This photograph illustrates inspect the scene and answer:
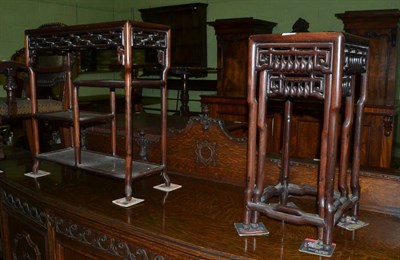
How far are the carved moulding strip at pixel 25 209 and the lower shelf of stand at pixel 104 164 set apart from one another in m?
0.26

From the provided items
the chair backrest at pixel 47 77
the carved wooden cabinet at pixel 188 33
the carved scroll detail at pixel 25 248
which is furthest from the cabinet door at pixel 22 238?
the carved wooden cabinet at pixel 188 33

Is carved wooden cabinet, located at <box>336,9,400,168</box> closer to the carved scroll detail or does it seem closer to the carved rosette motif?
the carved rosette motif

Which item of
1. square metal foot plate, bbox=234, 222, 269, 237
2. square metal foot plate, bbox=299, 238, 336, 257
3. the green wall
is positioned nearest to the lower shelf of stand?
square metal foot plate, bbox=234, 222, 269, 237

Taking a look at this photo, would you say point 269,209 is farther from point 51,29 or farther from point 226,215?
point 51,29

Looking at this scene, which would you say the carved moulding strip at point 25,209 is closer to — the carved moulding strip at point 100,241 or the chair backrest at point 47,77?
the carved moulding strip at point 100,241

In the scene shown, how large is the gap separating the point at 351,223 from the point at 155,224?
2.55ft

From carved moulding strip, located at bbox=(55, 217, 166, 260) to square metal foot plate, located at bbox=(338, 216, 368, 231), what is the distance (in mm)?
713

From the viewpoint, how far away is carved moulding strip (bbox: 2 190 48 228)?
2.09m

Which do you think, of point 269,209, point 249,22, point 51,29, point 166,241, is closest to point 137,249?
point 166,241

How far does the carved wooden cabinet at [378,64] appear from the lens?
158 inches

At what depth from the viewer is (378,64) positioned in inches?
181

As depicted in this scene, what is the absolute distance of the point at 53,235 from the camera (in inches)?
80.4

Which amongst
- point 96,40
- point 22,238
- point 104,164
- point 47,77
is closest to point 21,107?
point 47,77

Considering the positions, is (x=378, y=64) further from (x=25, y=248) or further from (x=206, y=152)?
(x=25, y=248)
